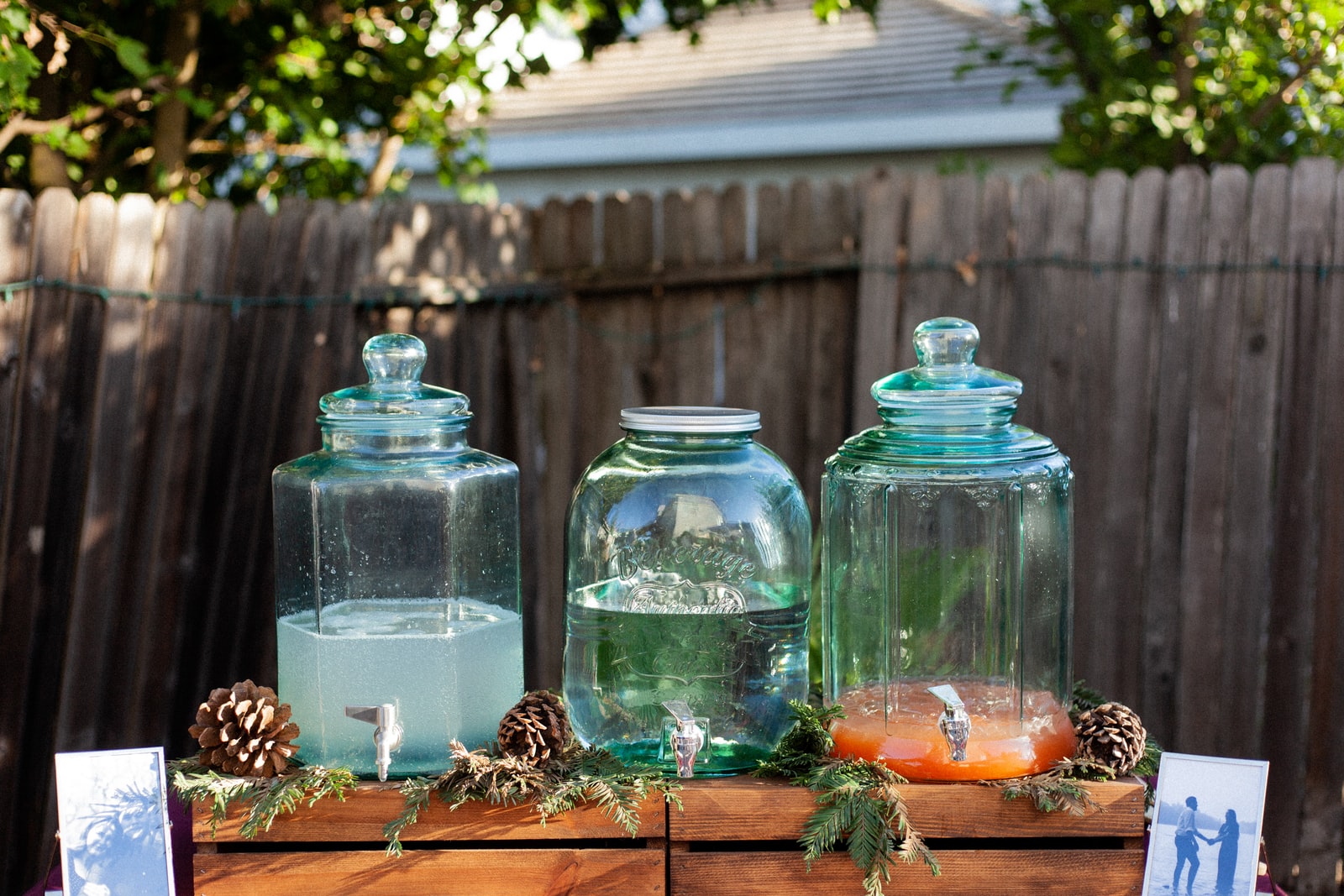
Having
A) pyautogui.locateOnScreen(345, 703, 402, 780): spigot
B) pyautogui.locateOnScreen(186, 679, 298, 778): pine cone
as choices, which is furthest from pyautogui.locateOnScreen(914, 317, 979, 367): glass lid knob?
pyautogui.locateOnScreen(186, 679, 298, 778): pine cone

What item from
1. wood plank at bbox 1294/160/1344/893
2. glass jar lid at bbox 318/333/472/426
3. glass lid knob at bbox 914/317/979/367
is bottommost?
wood plank at bbox 1294/160/1344/893

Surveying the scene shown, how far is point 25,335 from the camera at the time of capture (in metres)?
2.67

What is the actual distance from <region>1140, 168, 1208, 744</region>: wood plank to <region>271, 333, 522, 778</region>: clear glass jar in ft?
7.80

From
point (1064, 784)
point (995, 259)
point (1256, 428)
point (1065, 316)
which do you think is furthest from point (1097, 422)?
point (1064, 784)

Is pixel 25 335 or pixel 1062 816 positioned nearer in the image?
pixel 1062 816

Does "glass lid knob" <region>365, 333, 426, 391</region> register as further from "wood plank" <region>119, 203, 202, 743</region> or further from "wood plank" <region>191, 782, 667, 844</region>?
"wood plank" <region>119, 203, 202, 743</region>

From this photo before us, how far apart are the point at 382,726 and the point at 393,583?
0.19m

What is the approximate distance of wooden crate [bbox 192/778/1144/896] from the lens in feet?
4.58

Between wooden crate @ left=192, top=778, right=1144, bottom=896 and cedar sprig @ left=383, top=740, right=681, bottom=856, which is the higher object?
cedar sprig @ left=383, top=740, right=681, bottom=856

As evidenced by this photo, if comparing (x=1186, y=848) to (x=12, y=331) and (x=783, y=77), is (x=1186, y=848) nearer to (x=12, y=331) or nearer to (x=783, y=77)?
(x=12, y=331)

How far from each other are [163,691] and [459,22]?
84.1 inches

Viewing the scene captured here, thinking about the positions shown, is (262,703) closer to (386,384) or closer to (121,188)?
(386,384)

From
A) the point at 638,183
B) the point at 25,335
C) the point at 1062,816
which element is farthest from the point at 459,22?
the point at 638,183

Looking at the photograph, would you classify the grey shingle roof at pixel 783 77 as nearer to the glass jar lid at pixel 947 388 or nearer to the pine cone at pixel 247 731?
the glass jar lid at pixel 947 388
